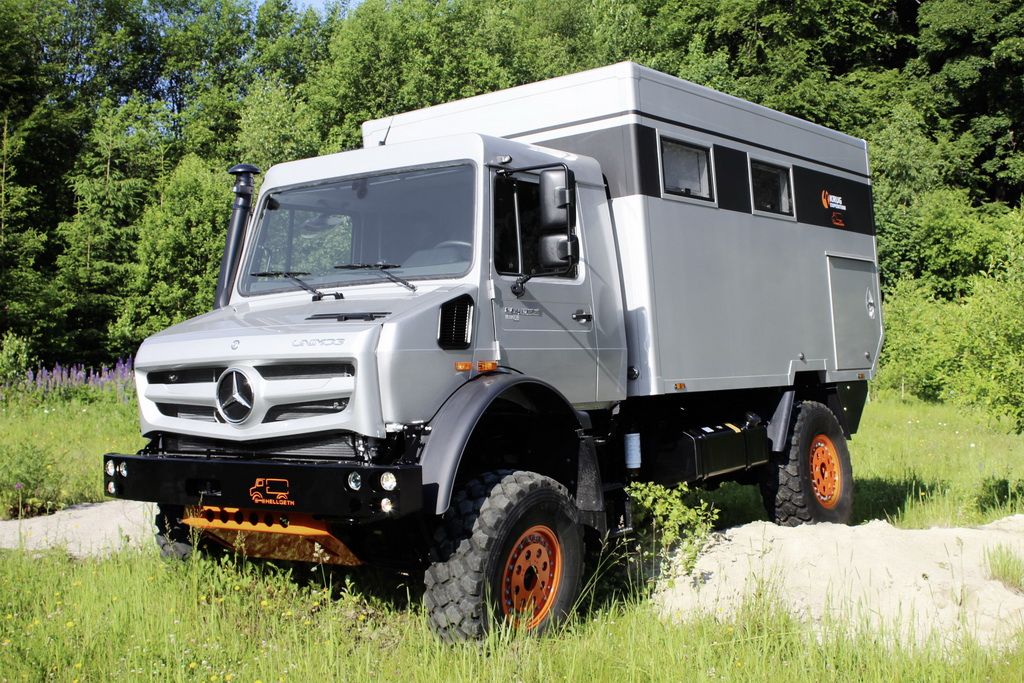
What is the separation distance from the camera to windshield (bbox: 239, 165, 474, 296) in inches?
226

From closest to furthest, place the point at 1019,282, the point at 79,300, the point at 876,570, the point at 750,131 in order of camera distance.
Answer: the point at 876,570 < the point at 750,131 < the point at 1019,282 < the point at 79,300

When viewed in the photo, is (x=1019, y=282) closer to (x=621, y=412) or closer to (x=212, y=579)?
(x=621, y=412)

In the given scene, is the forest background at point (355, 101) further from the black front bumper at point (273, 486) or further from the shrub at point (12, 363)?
the black front bumper at point (273, 486)

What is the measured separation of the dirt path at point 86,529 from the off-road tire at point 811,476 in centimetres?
501

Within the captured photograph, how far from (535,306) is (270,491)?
1.92 meters

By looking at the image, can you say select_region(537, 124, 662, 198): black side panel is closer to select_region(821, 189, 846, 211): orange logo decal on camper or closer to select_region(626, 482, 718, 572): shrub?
select_region(626, 482, 718, 572): shrub

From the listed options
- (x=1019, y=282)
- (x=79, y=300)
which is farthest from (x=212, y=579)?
(x=79, y=300)

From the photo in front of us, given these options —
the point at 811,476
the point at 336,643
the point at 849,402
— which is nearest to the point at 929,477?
the point at 849,402

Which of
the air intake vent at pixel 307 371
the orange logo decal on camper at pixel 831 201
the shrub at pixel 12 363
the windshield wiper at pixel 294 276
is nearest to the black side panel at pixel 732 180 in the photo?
the orange logo decal on camper at pixel 831 201

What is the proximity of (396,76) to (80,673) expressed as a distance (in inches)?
1111

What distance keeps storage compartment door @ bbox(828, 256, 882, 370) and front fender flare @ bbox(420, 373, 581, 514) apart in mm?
4772

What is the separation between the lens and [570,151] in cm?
701

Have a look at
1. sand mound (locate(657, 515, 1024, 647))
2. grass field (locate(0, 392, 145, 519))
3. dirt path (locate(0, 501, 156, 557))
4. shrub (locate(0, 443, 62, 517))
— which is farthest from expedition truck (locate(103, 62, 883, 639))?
grass field (locate(0, 392, 145, 519))

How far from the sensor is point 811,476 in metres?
8.84
